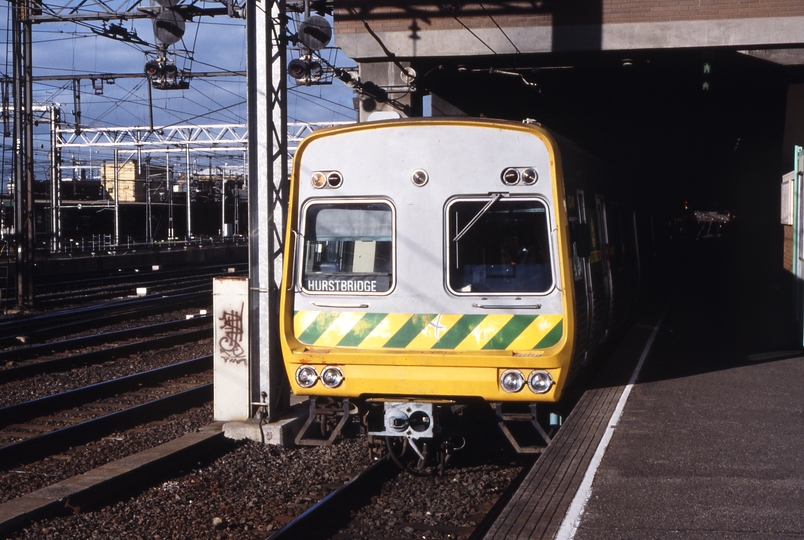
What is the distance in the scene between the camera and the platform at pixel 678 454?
16.3ft

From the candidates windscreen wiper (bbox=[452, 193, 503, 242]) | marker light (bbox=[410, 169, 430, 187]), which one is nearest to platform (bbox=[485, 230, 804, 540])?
windscreen wiper (bbox=[452, 193, 503, 242])

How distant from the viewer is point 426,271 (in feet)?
22.3

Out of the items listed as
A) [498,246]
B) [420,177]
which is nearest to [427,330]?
[498,246]

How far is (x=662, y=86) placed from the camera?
58.8 feet

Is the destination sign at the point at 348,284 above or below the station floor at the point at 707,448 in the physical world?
above

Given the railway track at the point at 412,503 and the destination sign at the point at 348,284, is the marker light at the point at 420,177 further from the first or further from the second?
the railway track at the point at 412,503

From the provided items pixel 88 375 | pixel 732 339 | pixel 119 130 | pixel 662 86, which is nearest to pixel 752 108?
pixel 662 86

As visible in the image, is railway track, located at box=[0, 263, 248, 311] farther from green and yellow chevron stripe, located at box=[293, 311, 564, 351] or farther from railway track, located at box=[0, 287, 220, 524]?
green and yellow chevron stripe, located at box=[293, 311, 564, 351]

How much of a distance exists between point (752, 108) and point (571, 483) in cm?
1747

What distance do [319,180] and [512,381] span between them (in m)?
2.17

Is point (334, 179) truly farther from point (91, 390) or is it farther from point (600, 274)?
point (91, 390)

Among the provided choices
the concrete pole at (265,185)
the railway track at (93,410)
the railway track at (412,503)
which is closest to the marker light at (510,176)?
the railway track at (412,503)

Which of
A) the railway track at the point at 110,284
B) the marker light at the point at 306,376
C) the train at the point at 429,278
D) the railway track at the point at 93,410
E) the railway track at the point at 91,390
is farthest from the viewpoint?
the railway track at the point at 110,284

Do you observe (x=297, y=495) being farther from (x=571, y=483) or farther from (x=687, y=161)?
(x=687, y=161)
